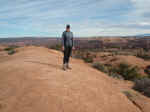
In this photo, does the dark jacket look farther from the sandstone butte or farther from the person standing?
the sandstone butte

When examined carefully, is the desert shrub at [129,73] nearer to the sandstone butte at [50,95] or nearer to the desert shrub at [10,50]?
the sandstone butte at [50,95]

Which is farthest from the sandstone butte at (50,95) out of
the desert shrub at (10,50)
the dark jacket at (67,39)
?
the desert shrub at (10,50)

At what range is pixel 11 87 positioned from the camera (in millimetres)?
5883

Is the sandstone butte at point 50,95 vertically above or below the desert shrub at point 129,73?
above

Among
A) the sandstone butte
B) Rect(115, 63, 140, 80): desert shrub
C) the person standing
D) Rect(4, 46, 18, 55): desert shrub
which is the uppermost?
the person standing

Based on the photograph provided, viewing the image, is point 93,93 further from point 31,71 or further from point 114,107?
point 31,71

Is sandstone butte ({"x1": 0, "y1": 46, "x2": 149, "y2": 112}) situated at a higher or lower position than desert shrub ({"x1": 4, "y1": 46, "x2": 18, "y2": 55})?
higher

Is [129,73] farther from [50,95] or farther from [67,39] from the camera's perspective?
[50,95]

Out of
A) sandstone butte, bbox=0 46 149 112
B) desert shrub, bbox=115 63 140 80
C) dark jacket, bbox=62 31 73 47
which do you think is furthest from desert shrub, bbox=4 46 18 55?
sandstone butte, bbox=0 46 149 112

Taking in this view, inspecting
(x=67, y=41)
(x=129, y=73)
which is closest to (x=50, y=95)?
(x=67, y=41)

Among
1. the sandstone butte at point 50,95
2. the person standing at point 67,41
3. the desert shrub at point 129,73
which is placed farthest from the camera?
the desert shrub at point 129,73

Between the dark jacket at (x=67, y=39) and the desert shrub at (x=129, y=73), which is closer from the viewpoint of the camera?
the dark jacket at (x=67, y=39)

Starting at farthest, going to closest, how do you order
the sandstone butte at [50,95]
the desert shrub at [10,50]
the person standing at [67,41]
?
the desert shrub at [10,50]
the person standing at [67,41]
the sandstone butte at [50,95]

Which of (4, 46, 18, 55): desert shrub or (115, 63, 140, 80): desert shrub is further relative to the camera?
(4, 46, 18, 55): desert shrub
